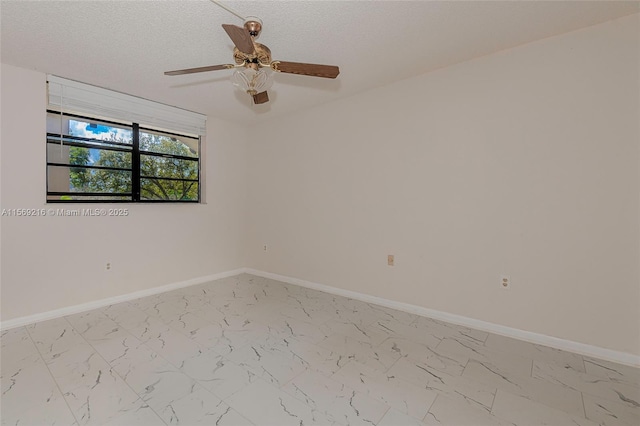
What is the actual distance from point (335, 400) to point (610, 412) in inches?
60.6

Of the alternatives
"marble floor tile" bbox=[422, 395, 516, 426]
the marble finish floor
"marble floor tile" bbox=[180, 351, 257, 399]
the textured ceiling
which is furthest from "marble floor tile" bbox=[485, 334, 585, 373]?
the textured ceiling

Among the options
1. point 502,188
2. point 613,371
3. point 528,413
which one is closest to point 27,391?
point 528,413

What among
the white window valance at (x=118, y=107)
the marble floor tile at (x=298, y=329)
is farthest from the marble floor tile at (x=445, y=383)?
the white window valance at (x=118, y=107)

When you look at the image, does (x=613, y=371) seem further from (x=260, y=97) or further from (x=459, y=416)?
(x=260, y=97)

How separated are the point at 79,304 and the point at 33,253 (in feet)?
2.22

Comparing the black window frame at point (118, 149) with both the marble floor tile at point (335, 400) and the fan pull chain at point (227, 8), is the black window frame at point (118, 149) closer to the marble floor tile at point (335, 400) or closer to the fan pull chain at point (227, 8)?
the fan pull chain at point (227, 8)

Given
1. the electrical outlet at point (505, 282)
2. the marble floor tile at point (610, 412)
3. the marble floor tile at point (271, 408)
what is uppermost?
the electrical outlet at point (505, 282)

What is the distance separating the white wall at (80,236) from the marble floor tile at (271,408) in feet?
8.16

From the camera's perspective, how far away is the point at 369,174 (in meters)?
3.31

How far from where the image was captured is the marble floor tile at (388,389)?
1.62 meters

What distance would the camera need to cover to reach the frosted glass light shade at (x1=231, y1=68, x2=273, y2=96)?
1.90 meters

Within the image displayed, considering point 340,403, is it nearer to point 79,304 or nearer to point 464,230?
point 464,230

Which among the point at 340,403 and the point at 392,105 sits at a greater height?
the point at 392,105

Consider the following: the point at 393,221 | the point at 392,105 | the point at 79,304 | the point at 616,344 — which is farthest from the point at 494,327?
the point at 79,304
